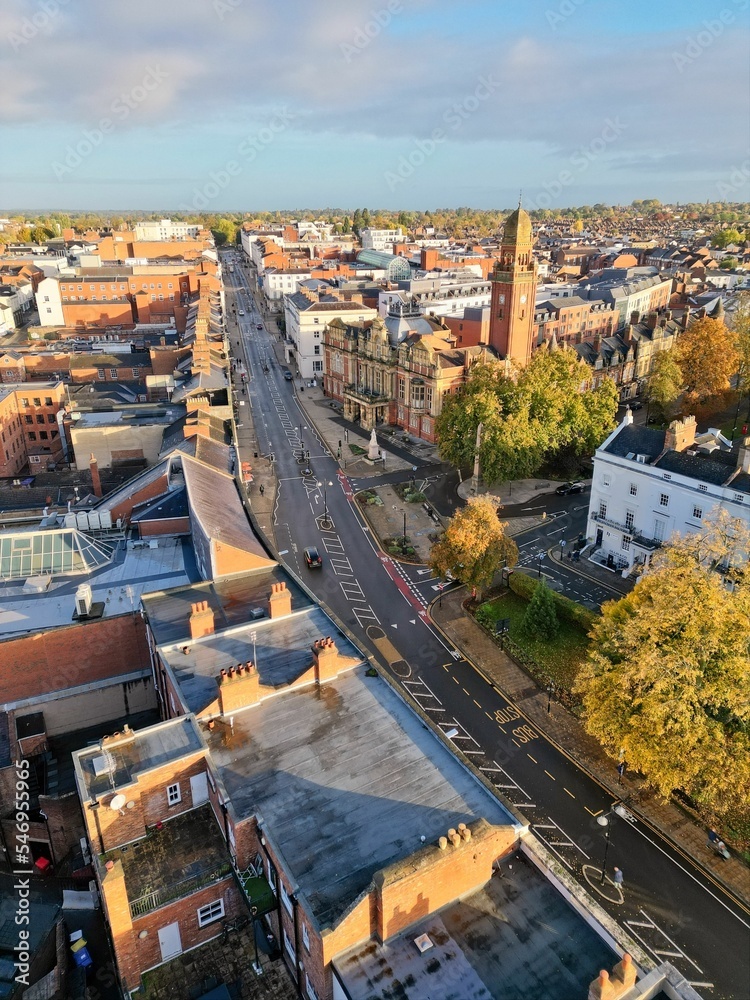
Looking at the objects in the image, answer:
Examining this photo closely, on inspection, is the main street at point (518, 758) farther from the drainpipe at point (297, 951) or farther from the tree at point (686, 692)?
the drainpipe at point (297, 951)

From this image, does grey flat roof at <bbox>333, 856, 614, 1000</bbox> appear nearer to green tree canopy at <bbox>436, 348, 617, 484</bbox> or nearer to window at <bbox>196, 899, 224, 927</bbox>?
window at <bbox>196, 899, 224, 927</bbox>

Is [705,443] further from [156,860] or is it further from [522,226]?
[156,860]

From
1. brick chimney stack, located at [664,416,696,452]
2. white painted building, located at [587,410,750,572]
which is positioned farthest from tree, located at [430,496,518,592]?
brick chimney stack, located at [664,416,696,452]

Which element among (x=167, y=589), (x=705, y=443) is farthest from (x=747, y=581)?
(x=167, y=589)

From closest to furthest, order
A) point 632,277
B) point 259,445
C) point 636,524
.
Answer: point 636,524, point 259,445, point 632,277

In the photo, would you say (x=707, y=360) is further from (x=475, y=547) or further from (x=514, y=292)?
(x=475, y=547)

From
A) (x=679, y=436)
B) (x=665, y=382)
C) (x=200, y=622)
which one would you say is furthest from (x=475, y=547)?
(x=665, y=382)

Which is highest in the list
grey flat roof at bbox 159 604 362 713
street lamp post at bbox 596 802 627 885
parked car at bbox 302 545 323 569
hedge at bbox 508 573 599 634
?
grey flat roof at bbox 159 604 362 713

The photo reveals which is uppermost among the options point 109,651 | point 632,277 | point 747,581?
point 632,277
